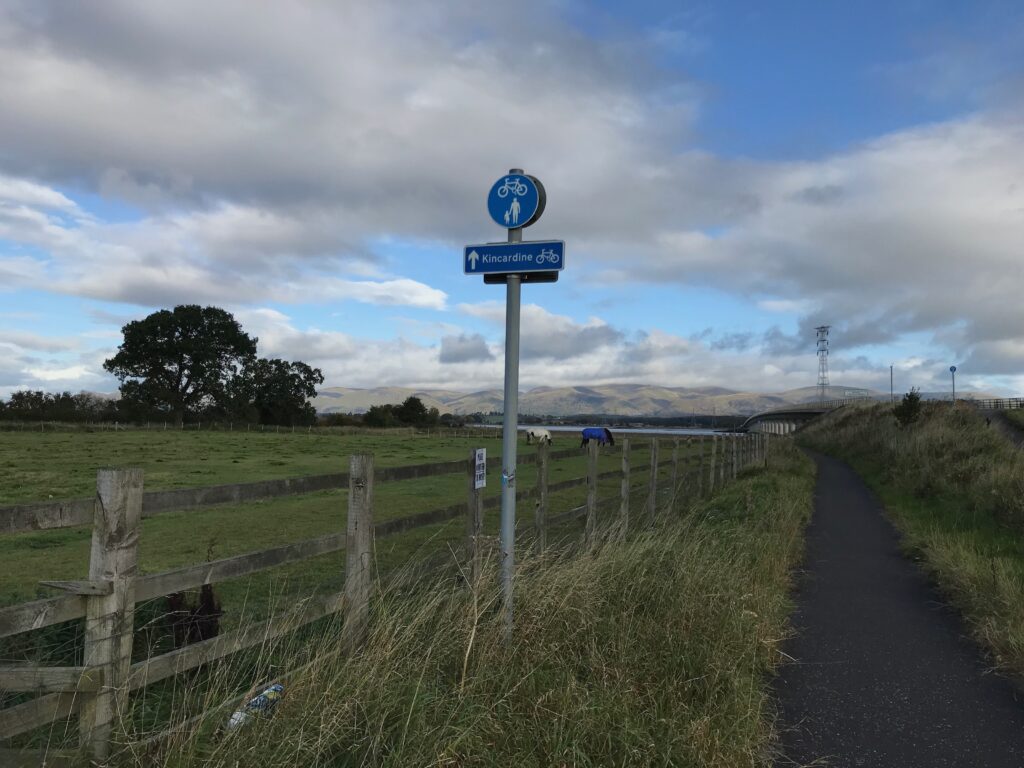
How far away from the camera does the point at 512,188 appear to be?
5.25 m

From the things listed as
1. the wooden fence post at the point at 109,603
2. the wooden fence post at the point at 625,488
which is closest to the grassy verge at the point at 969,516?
the wooden fence post at the point at 625,488

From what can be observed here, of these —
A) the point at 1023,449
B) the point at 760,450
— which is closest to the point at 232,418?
the point at 760,450

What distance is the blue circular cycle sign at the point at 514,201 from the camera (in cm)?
517

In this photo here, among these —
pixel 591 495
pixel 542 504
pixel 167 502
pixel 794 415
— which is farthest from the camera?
pixel 794 415

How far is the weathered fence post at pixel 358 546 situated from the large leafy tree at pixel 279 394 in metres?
87.8

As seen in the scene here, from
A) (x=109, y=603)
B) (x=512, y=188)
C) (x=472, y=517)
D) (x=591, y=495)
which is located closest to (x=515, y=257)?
(x=512, y=188)

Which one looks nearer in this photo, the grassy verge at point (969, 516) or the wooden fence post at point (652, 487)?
the grassy verge at point (969, 516)

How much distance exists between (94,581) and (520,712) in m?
2.16

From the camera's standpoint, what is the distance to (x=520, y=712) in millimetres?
3898

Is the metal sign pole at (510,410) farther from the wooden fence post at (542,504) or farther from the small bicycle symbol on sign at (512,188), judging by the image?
the wooden fence post at (542,504)

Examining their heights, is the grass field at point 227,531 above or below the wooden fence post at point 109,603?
below

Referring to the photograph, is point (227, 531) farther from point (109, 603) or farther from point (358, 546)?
point (109, 603)

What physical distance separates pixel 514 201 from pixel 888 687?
445cm

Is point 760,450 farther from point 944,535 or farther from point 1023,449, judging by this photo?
point 944,535
